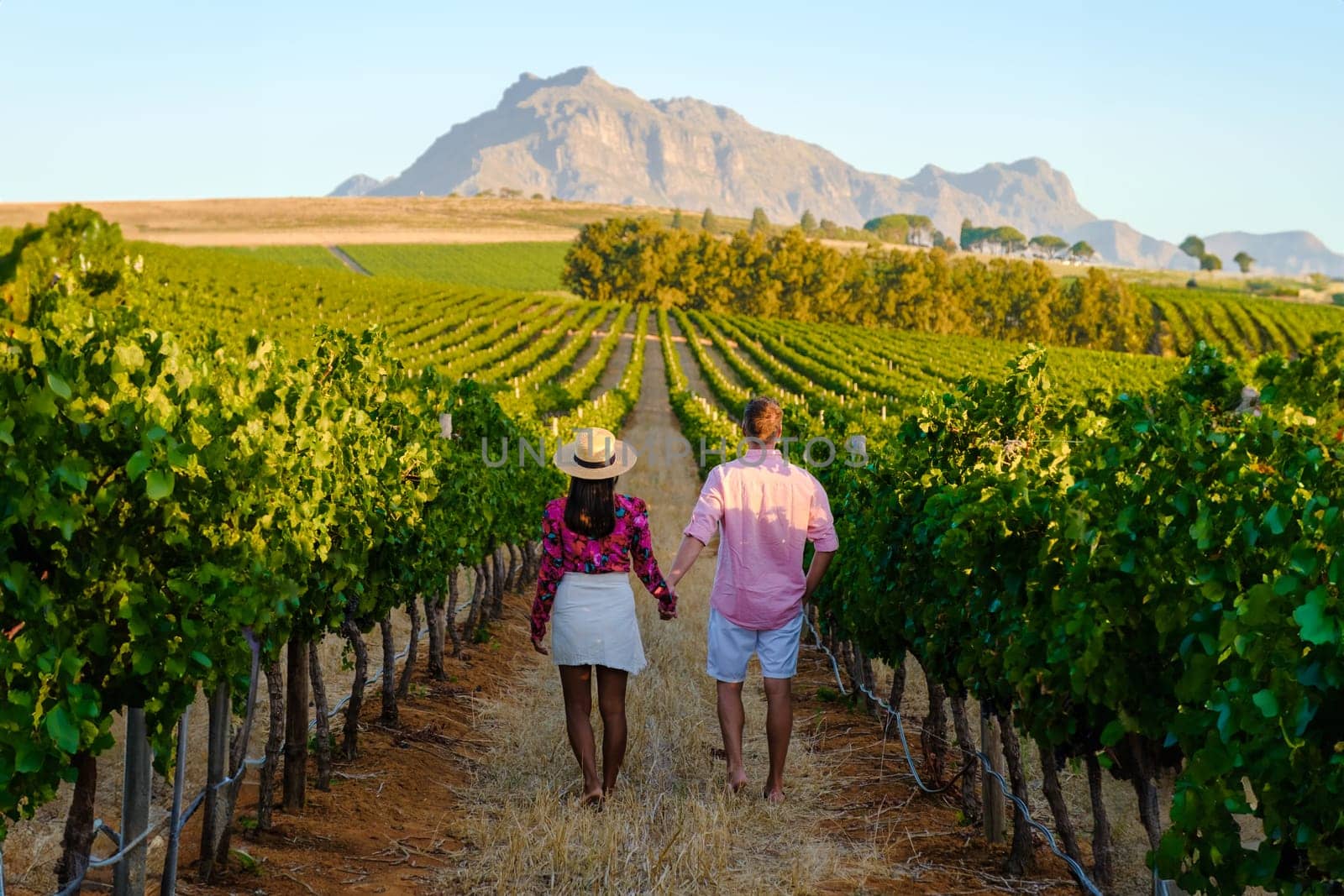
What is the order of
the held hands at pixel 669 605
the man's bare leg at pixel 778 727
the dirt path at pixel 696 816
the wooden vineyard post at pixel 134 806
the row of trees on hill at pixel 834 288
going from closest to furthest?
the wooden vineyard post at pixel 134 806 < the dirt path at pixel 696 816 < the held hands at pixel 669 605 < the man's bare leg at pixel 778 727 < the row of trees on hill at pixel 834 288

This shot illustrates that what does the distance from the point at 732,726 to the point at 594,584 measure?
3.71 feet

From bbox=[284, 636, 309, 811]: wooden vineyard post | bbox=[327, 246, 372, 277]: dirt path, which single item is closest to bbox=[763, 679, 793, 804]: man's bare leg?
bbox=[284, 636, 309, 811]: wooden vineyard post

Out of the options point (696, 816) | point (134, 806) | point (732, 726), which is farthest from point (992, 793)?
point (134, 806)

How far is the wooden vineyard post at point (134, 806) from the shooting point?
4.44 m

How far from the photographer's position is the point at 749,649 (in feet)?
20.8

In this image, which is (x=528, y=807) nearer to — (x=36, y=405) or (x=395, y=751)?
(x=395, y=751)

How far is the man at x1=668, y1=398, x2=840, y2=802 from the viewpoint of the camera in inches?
245

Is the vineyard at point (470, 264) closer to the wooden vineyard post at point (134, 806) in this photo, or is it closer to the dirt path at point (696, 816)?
the dirt path at point (696, 816)

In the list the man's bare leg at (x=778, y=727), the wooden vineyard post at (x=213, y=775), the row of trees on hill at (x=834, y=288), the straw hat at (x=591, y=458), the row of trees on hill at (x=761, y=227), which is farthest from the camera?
the row of trees on hill at (x=761, y=227)

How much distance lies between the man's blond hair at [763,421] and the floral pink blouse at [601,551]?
70 cm

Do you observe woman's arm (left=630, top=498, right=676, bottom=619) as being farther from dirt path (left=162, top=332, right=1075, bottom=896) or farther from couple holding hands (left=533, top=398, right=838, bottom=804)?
dirt path (left=162, top=332, right=1075, bottom=896)

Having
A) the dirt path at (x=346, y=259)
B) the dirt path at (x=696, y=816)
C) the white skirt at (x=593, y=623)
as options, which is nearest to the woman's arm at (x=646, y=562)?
the white skirt at (x=593, y=623)

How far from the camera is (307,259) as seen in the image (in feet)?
327

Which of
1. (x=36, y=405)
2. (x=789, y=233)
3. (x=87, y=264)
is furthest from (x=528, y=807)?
(x=789, y=233)
